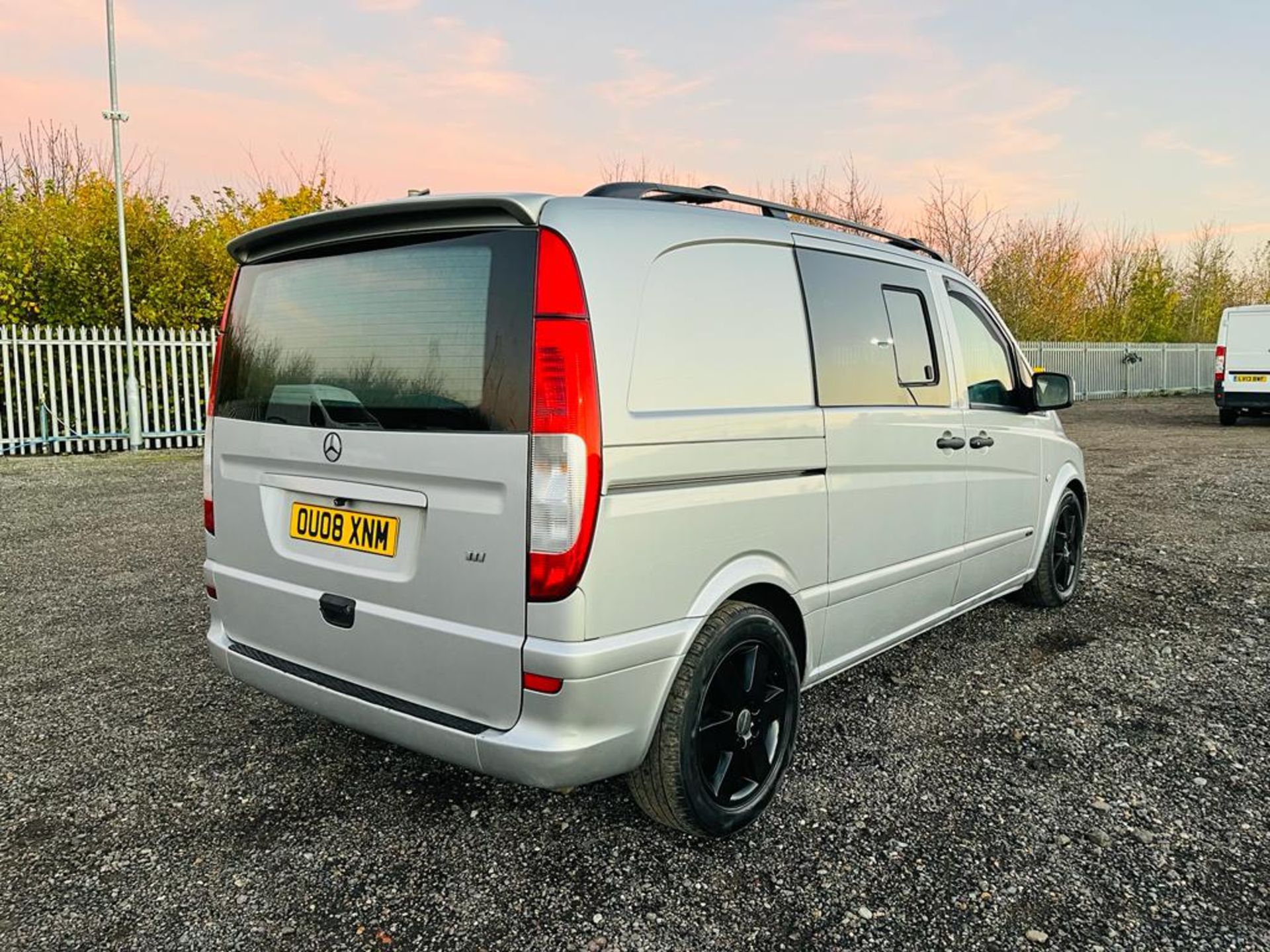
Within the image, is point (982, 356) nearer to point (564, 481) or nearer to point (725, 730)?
point (725, 730)

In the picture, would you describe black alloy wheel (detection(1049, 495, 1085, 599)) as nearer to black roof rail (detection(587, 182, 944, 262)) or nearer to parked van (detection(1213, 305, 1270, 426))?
black roof rail (detection(587, 182, 944, 262))

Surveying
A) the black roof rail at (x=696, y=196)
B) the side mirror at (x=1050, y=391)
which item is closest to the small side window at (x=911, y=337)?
the black roof rail at (x=696, y=196)

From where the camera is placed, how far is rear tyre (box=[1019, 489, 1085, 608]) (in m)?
4.84

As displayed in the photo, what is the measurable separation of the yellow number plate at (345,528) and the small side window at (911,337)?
79.2 inches

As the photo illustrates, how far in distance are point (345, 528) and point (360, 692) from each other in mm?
467

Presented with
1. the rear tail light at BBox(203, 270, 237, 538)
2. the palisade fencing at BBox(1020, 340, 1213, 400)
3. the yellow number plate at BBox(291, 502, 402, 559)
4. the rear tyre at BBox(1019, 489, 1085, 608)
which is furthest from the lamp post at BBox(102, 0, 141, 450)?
the palisade fencing at BBox(1020, 340, 1213, 400)

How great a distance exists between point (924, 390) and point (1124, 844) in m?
1.73

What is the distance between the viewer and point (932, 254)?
406cm

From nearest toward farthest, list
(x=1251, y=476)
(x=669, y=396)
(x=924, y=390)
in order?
(x=669, y=396) → (x=924, y=390) → (x=1251, y=476)

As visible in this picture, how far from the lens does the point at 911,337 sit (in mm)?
3518

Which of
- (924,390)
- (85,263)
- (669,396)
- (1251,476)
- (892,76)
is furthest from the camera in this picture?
(85,263)

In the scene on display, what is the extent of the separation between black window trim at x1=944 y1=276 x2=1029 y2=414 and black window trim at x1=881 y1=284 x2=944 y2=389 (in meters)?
0.46

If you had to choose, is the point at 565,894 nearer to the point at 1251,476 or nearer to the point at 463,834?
the point at 463,834

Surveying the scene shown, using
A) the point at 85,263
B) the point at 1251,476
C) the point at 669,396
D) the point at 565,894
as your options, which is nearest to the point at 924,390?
the point at 669,396
